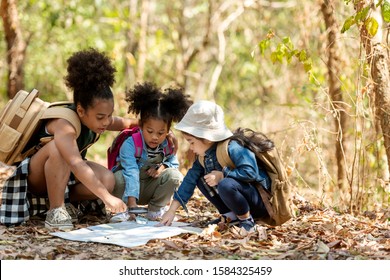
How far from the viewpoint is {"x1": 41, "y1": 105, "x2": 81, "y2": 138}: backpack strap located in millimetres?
4402

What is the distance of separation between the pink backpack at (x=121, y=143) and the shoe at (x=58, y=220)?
0.61 metres

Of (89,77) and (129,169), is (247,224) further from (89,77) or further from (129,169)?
(89,77)

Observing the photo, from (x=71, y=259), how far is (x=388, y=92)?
2607 millimetres

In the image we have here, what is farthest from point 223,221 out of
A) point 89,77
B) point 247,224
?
point 89,77

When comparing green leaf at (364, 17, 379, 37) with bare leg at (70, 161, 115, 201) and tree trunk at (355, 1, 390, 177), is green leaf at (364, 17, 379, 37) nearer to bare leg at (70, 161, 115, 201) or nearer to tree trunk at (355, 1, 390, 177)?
tree trunk at (355, 1, 390, 177)

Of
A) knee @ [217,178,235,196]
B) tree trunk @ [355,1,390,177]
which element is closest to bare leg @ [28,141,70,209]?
knee @ [217,178,235,196]

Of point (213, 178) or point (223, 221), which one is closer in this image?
point (213, 178)

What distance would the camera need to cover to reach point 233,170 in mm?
4195

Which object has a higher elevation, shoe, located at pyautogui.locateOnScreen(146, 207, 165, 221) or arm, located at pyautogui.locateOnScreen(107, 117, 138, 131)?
arm, located at pyautogui.locateOnScreen(107, 117, 138, 131)

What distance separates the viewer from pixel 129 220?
4559 millimetres

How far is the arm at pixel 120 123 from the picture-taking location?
4.82m

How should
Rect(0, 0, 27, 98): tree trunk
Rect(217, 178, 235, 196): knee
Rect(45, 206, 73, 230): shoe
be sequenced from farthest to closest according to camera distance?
Rect(0, 0, 27, 98): tree trunk < Rect(45, 206, 73, 230): shoe < Rect(217, 178, 235, 196): knee

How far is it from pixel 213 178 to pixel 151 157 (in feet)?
2.26
